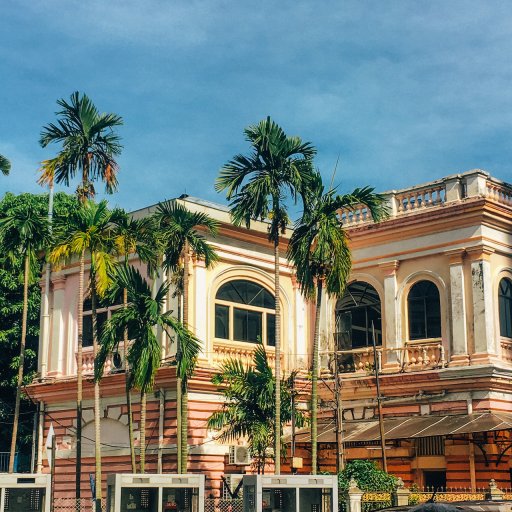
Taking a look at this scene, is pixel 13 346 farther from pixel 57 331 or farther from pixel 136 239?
pixel 136 239

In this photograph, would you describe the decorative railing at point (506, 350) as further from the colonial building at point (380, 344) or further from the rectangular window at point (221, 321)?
the rectangular window at point (221, 321)

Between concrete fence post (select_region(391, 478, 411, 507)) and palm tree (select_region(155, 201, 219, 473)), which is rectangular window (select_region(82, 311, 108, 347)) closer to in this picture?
palm tree (select_region(155, 201, 219, 473))

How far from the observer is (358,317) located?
109ft

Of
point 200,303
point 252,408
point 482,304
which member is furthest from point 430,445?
point 200,303

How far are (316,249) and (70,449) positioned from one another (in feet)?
41.9

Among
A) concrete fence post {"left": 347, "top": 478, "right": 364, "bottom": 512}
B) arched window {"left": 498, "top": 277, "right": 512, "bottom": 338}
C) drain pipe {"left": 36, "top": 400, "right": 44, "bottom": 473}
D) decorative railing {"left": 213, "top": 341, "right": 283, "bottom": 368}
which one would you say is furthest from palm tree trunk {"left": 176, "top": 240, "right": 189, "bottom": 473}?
arched window {"left": 498, "top": 277, "right": 512, "bottom": 338}

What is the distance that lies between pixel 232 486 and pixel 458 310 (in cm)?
867

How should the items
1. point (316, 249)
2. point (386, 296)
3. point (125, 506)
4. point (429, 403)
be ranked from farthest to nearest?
point (386, 296) < point (429, 403) < point (316, 249) < point (125, 506)

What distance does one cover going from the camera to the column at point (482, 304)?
28.7 metres

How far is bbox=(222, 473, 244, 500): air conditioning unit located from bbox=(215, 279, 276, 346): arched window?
4.94m

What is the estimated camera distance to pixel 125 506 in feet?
65.1

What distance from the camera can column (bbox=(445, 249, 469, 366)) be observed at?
29188mm

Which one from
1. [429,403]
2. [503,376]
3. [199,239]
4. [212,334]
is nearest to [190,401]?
[212,334]

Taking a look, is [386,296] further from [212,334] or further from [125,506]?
[125,506]
